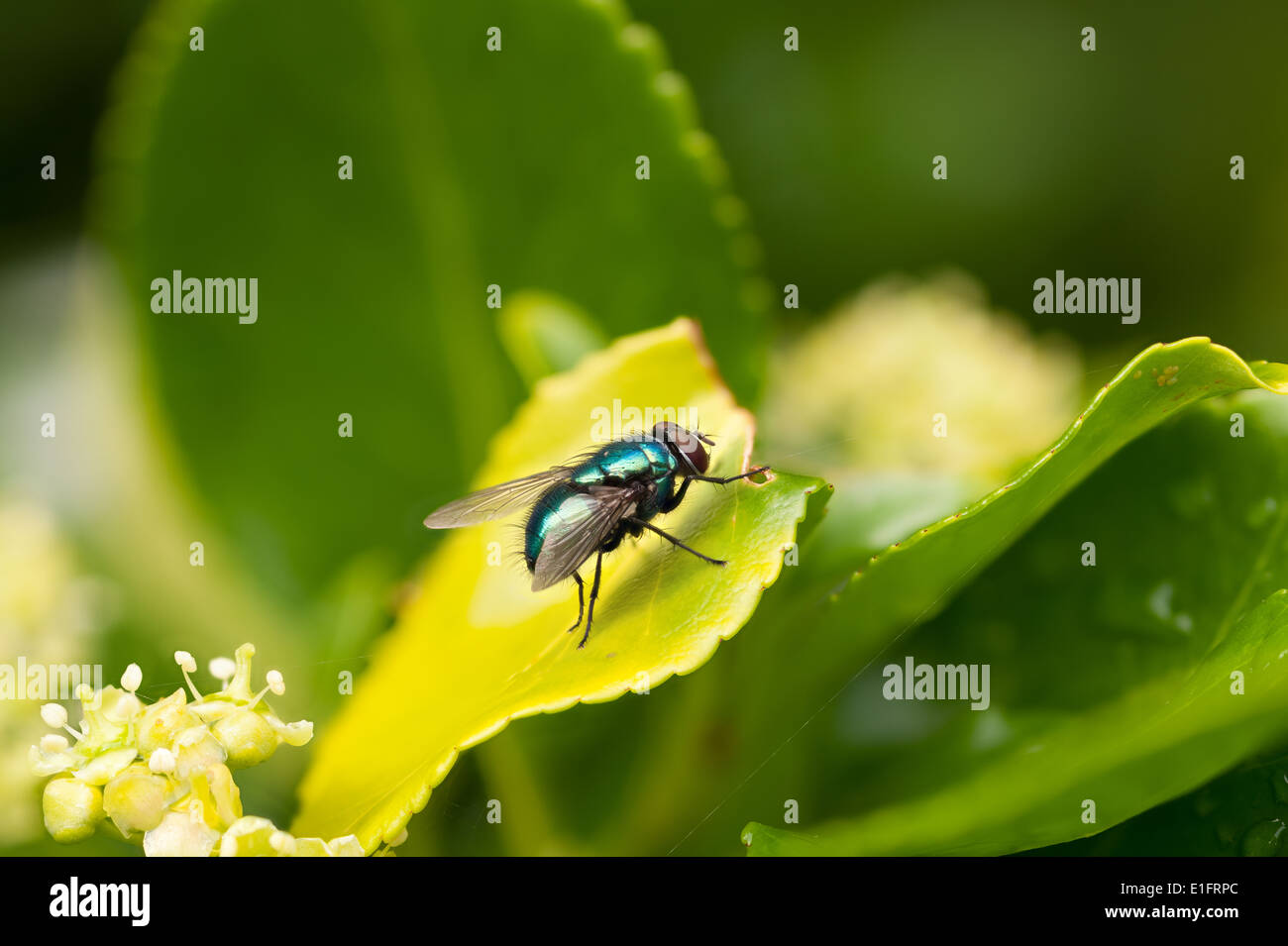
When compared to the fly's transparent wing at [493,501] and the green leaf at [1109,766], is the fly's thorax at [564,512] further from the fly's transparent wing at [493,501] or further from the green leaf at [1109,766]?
the green leaf at [1109,766]

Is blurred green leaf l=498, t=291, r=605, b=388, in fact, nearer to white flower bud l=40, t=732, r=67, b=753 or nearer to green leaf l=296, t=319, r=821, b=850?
green leaf l=296, t=319, r=821, b=850

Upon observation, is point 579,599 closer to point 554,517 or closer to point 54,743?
point 554,517

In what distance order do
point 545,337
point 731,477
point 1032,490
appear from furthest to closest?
point 545,337 < point 731,477 < point 1032,490

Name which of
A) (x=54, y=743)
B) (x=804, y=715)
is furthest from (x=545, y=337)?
(x=54, y=743)

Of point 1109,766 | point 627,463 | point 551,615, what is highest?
point 627,463

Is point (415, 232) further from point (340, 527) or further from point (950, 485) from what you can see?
point (950, 485)

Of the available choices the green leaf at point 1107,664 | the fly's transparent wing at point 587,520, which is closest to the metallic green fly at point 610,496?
the fly's transparent wing at point 587,520

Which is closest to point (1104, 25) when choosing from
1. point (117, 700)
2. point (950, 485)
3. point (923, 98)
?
point (923, 98)
